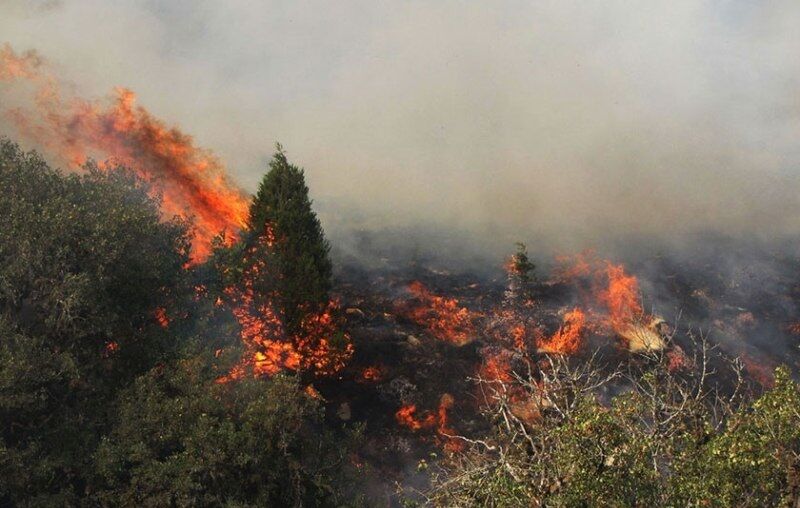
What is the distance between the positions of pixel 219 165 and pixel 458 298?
2930cm

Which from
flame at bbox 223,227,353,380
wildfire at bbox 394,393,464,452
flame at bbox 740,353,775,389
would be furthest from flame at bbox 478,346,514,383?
flame at bbox 740,353,775,389

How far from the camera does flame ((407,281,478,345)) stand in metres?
48.5

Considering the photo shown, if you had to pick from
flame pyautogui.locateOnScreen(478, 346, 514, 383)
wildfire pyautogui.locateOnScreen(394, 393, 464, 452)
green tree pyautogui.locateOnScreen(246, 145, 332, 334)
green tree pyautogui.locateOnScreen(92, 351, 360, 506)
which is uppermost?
green tree pyautogui.locateOnScreen(246, 145, 332, 334)

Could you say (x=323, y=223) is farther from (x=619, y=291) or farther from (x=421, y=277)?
(x=619, y=291)

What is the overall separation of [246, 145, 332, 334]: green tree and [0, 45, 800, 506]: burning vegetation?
0.52ft

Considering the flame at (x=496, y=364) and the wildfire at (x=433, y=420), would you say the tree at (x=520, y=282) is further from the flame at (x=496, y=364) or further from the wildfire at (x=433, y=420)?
the wildfire at (x=433, y=420)

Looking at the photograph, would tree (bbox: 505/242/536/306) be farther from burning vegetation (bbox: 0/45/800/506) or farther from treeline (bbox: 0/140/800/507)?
treeline (bbox: 0/140/800/507)

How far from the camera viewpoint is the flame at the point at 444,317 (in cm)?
4847

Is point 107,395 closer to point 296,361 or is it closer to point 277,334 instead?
point 277,334

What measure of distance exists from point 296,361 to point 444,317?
16.3 m

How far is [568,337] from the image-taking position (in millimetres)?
49250

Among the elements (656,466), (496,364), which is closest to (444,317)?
(496,364)

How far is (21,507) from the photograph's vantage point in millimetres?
21031

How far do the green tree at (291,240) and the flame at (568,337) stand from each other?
20726mm
